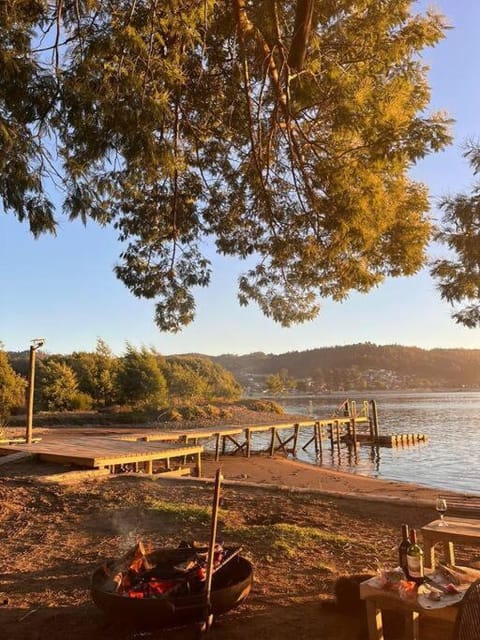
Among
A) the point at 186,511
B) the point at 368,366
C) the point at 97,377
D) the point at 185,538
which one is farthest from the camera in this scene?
the point at 368,366

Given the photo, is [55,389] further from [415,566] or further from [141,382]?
[415,566]

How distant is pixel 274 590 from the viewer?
4250mm

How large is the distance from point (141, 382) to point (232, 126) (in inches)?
1315

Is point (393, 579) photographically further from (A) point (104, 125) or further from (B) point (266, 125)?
(B) point (266, 125)

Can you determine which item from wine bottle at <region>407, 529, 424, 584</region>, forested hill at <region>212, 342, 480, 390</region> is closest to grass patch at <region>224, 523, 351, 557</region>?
wine bottle at <region>407, 529, 424, 584</region>

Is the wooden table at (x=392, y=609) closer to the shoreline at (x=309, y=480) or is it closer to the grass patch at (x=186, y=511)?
the grass patch at (x=186, y=511)

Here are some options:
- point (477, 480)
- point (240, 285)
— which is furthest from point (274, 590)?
point (477, 480)

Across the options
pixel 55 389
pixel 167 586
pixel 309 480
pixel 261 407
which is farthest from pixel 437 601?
pixel 261 407

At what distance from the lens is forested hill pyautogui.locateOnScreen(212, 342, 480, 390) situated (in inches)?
4742

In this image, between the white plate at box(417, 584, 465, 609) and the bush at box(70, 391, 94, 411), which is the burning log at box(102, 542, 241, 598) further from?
the bush at box(70, 391, 94, 411)

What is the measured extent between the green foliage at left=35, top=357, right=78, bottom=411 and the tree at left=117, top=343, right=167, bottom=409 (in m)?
4.19

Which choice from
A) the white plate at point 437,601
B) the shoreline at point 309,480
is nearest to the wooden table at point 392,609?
the white plate at point 437,601

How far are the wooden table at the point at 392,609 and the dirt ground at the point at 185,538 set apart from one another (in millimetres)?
267

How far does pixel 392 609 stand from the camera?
10.0ft
